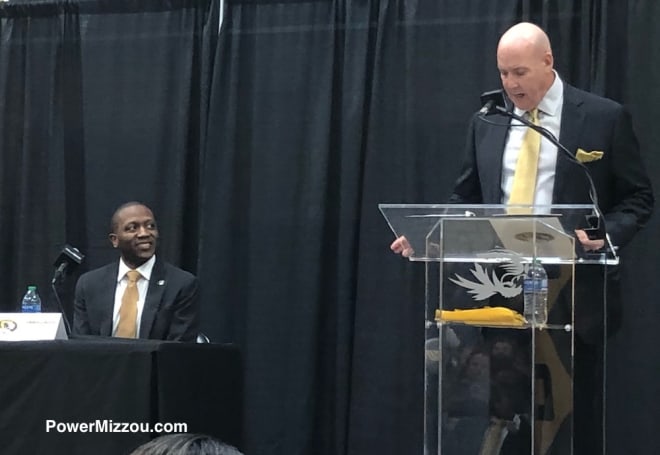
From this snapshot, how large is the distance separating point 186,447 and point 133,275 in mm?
3139

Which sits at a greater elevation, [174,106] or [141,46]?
[141,46]

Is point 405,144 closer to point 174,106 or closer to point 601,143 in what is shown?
point 174,106

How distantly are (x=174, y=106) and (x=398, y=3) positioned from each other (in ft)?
3.88

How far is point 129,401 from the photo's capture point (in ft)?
9.50

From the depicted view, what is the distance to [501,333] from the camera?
2.35m

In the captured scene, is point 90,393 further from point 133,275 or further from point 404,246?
point 133,275

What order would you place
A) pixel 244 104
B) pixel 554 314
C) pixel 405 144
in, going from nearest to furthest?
pixel 554 314, pixel 405 144, pixel 244 104

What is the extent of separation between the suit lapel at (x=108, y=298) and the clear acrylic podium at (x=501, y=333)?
2085 mm

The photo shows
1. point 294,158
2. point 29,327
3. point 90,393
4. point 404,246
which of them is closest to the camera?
point 404,246

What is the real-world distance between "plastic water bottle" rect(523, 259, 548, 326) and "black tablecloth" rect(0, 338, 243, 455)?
3.80ft

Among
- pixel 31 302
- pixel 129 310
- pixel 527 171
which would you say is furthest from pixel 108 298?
pixel 527 171

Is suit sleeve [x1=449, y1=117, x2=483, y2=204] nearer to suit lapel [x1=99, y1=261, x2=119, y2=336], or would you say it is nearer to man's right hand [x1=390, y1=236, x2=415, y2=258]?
man's right hand [x1=390, y1=236, x2=415, y2=258]

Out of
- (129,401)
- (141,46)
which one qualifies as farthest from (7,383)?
(141,46)

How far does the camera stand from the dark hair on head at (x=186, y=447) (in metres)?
1.17
